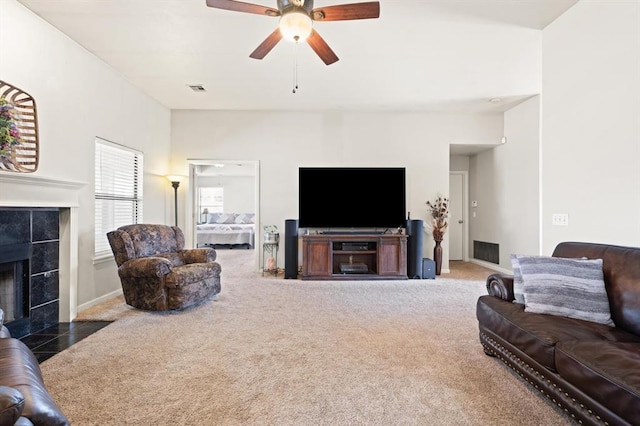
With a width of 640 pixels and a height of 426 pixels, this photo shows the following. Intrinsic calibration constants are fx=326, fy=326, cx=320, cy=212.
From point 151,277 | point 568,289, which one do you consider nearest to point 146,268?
point 151,277

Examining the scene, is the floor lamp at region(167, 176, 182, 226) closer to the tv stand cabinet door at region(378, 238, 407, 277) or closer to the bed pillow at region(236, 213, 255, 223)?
the tv stand cabinet door at region(378, 238, 407, 277)

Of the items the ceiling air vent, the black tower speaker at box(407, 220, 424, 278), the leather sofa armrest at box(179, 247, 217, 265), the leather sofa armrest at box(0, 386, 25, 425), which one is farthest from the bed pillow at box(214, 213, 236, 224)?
the leather sofa armrest at box(0, 386, 25, 425)

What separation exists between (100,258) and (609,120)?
5.35m

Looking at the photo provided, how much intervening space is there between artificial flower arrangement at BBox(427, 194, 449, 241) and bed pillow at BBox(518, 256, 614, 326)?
140 inches

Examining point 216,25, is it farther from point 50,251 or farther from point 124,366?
point 124,366

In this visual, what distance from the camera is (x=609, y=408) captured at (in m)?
1.37

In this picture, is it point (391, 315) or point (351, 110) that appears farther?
point (351, 110)

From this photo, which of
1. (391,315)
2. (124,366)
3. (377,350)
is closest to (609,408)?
(377,350)

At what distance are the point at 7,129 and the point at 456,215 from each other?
23.5 ft

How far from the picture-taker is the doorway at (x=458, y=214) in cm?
711

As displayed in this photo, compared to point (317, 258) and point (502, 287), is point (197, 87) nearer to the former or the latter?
point (317, 258)

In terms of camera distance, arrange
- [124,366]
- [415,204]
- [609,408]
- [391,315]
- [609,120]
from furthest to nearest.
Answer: [415,204] < [391,315] < [609,120] < [124,366] < [609,408]

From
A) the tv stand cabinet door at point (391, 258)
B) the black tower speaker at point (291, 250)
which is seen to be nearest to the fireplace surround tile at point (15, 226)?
the black tower speaker at point (291, 250)

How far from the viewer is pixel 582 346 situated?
5.24ft
